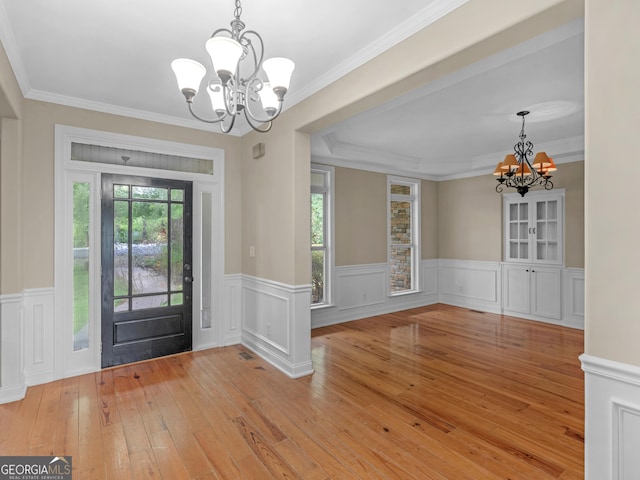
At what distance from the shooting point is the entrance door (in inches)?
146

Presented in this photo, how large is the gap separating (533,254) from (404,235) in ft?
7.18

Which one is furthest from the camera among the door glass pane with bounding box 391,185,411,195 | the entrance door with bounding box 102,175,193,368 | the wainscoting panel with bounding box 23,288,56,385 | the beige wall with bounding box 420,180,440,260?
Answer: the beige wall with bounding box 420,180,440,260

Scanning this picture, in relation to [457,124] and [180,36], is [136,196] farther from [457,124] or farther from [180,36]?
[457,124]

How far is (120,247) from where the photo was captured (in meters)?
3.75

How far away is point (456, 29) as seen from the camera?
1.99m

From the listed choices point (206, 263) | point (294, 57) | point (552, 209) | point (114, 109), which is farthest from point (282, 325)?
point (552, 209)

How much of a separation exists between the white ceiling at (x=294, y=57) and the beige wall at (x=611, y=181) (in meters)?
0.59

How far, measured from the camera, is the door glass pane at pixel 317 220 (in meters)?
5.52

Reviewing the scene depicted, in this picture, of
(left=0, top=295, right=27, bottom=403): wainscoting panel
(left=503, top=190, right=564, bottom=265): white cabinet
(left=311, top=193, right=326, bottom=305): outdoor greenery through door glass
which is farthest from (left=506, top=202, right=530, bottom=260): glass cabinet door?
(left=0, top=295, right=27, bottom=403): wainscoting panel

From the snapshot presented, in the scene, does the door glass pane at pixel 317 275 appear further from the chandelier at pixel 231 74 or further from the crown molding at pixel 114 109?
the chandelier at pixel 231 74

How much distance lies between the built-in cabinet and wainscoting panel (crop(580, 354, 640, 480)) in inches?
189

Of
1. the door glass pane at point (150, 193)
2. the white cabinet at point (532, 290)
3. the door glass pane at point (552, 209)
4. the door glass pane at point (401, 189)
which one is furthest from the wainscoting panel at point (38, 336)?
the door glass pane at point (552, 209)

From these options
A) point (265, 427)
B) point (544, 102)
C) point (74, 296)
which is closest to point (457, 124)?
point (544, 102)

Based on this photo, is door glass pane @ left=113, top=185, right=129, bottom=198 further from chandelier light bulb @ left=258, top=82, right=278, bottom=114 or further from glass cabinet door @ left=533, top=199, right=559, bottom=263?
glass cabinet door @ left=533, top=199, right=559, bottom=263
